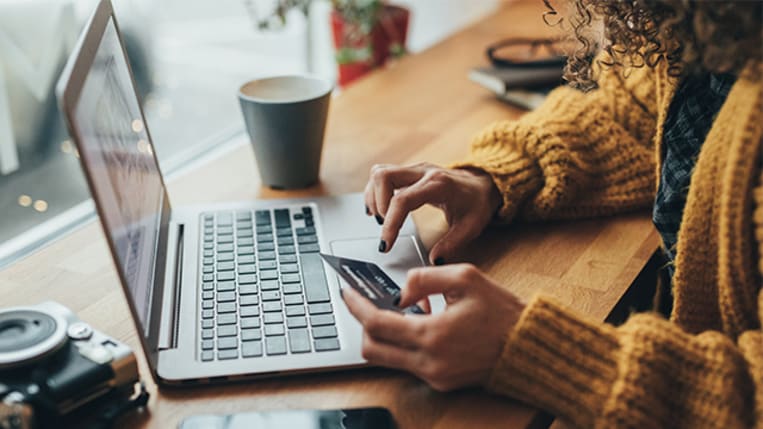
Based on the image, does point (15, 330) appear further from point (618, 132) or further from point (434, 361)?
point (618, 132)

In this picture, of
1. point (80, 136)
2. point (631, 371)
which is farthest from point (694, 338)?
point (80, 136)

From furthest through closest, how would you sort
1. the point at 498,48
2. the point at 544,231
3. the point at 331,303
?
the point at 498,48 < the point at 544,231 < the point at 331,303

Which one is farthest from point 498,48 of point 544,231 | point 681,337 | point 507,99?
point 681,337

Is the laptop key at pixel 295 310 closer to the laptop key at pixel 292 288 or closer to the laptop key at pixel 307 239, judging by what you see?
the laptop key at pixel 292 288

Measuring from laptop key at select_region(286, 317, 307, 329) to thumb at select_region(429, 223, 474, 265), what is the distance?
0.62ft

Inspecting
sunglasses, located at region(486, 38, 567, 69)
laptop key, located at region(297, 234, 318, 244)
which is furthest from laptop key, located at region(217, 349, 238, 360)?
sunglasses, located at region(486, 38, 567, 69)

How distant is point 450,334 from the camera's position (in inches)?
26.1

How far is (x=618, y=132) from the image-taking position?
1032 millimetres

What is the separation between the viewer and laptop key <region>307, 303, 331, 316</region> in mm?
763

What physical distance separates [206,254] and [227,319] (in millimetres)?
141

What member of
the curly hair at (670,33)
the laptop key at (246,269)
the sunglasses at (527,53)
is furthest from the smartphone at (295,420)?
Answer: the sunglasses at (527,53)

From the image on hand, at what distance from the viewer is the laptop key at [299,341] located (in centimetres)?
71

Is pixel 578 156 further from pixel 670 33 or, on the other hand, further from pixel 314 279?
pixel 314 279

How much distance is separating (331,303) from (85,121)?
0.97 ft
